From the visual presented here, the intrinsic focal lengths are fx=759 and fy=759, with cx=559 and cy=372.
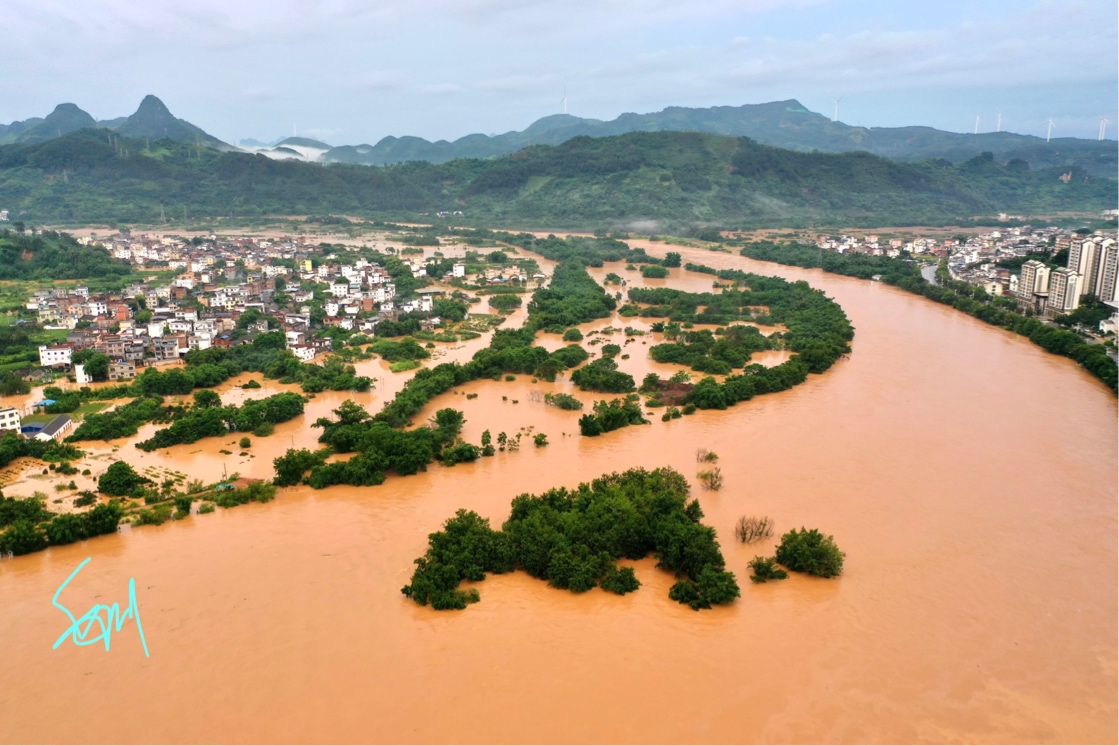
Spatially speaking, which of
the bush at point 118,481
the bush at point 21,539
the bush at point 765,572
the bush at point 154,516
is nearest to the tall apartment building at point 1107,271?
the bush at point 765,572

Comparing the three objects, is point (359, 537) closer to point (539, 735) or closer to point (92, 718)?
point (92, 718)

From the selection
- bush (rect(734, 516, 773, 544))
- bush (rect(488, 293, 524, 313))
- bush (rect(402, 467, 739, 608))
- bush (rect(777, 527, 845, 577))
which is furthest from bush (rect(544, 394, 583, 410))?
bush (rect(488, 293, 524, 313))

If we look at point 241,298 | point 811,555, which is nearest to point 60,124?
point 241,298

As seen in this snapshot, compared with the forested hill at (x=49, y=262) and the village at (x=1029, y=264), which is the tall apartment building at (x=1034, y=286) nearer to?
the village at (x=1029, y=264)

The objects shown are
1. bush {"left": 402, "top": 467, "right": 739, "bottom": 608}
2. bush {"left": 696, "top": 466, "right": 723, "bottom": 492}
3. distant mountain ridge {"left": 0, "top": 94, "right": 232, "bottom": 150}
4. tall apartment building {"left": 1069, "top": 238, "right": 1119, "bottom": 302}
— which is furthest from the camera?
distant mountain ridge {"left": 0, "top": 94, "right": 232, "bottom": 150}

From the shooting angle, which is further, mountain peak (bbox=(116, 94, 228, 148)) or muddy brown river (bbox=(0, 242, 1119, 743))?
mountain peak (bbox=(116, 94, 228, 148))

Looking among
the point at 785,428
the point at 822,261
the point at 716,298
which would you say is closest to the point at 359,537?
the point at 785,428

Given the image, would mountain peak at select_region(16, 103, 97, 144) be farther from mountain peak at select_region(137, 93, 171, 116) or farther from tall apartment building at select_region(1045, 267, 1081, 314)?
tall apartment building at select_region(1045, 267, 1081, 314)
